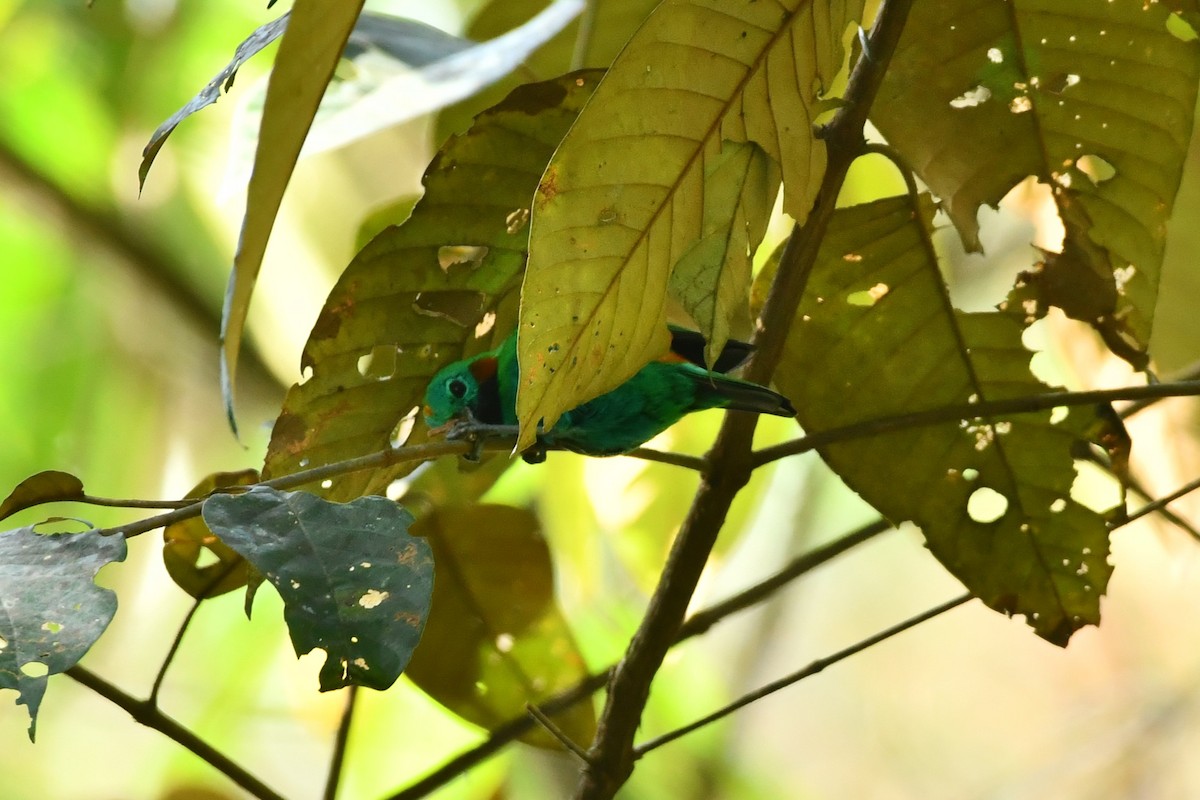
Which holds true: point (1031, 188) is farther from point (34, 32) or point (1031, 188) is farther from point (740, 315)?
point (34, 32)

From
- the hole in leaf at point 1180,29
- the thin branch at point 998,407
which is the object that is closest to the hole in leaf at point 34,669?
the thin branch at point 998,407

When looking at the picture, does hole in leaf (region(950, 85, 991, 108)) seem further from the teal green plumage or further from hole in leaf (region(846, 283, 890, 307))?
the teal green plumage

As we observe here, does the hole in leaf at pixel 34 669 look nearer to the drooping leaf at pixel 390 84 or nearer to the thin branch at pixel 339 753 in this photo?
the thin branch at pixel 339 753

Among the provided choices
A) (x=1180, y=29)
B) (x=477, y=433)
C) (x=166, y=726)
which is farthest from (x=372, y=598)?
(x=1180, y=29)

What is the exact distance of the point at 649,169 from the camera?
33.2 inches

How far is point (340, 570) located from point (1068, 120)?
39.6 inches

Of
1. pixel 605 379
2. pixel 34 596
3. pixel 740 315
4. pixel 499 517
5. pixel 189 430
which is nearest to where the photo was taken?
pixel 34 596

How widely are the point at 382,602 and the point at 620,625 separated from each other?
200 cm

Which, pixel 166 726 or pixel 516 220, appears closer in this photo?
pixel 166 726

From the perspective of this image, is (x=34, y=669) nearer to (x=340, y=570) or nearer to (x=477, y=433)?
(x=340, y=570)

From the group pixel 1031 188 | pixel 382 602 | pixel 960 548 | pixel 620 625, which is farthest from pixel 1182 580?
pixel 382 602

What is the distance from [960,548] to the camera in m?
1.26

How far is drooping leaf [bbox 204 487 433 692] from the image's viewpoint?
0.70 metres

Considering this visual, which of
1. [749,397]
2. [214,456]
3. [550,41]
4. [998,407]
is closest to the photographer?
[998,407]
